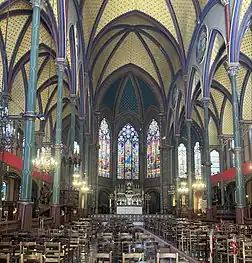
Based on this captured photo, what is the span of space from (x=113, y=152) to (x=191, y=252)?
32.4 m

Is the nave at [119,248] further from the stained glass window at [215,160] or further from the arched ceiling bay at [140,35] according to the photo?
the stained glass window at [215,160]

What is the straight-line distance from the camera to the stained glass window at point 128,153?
45.2m

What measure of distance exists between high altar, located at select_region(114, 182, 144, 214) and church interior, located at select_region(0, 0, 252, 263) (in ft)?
0.36

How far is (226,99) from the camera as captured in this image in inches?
1352

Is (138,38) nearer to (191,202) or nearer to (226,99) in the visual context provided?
(226,99)

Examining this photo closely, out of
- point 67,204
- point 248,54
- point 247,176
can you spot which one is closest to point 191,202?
point 247,176

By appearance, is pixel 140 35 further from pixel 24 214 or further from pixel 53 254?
pixel 53 254

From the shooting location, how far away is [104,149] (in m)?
44.6

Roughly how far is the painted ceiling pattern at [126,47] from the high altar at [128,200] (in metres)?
10.5

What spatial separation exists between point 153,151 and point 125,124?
17.0 feet

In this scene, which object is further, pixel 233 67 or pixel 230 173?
pixel 230 173

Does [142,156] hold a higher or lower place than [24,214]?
higher

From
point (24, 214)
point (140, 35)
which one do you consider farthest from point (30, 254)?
point (140, 35)

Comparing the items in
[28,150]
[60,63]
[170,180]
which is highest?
[60,63]
